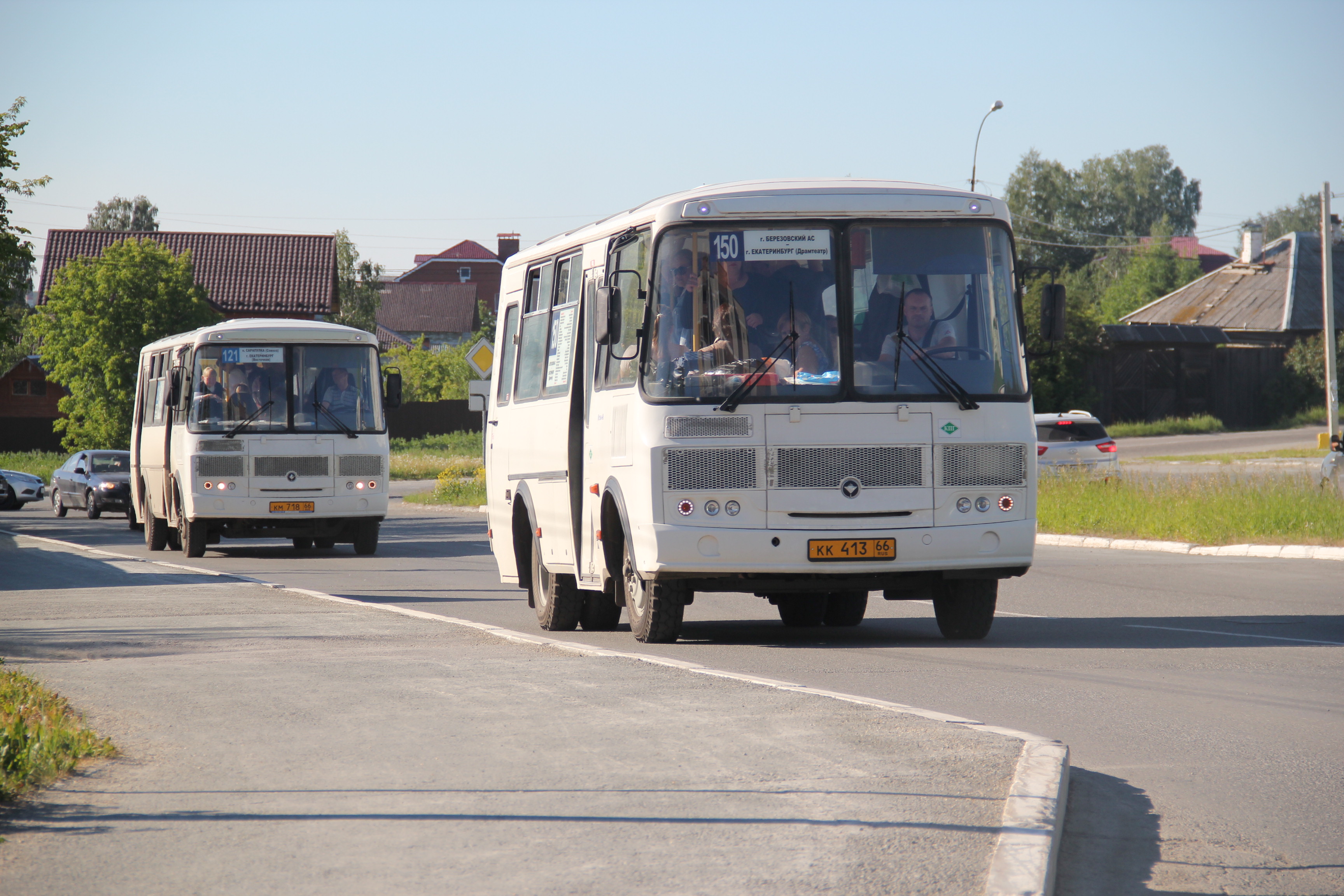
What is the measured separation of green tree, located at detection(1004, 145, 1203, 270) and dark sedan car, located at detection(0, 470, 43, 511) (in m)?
74.9

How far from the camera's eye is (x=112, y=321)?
48281 millimetres

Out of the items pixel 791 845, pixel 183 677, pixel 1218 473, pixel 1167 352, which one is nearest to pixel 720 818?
pixel 791 845

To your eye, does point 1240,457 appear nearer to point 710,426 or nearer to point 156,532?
point 156,532

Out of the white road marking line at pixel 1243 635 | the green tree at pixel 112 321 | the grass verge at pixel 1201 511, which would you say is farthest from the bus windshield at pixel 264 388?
the green tree at pixel 112 321

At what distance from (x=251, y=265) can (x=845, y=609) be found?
6783 centimetres

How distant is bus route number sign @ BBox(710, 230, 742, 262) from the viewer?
1053cm

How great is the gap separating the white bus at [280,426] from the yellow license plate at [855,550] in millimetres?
11812

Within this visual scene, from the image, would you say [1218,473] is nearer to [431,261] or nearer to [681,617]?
[681,617]

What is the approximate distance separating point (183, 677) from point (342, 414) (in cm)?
1340

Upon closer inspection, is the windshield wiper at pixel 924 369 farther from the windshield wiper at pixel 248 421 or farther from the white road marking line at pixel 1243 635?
the windshield wiper at pixel 248 421

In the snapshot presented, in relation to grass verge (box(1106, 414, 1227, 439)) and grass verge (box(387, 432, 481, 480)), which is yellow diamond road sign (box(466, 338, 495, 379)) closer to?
grass verge (box(387, 432, 481, 480))

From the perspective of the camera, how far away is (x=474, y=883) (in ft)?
14.9

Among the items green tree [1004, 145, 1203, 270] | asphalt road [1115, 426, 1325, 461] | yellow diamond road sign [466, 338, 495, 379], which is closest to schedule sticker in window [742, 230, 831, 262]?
yellow diamond road sign [466, 338, 495, 379]

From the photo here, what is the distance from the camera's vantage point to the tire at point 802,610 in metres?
12.8
